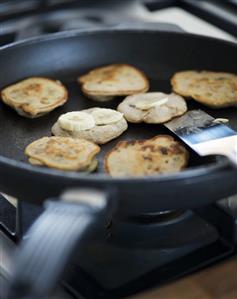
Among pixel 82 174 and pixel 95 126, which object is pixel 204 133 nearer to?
pixel 95 126

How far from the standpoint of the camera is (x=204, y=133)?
1.13m

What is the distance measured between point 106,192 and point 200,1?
1.04 metres

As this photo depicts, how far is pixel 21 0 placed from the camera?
65.9 inches

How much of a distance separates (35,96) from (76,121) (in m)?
0.14

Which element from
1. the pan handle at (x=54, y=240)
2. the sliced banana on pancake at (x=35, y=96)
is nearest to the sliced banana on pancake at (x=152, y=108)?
the sliced banana on pancake at (x=35, y=96)

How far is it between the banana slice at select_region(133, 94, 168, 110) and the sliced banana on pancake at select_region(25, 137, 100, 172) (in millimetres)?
154

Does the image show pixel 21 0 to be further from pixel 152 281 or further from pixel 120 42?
pixel 152 281

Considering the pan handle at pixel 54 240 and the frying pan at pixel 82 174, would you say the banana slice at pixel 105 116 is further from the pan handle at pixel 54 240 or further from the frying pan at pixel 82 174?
the pan handle at pixel 54 240

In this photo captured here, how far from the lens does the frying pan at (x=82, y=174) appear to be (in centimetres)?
69

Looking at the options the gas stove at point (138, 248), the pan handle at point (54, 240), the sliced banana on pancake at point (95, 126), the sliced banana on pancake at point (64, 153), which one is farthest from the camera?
the sliced banana on pancake at point (95, 126)

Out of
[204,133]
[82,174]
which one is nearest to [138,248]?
[82,174]

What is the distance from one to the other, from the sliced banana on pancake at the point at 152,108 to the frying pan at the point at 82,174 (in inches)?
0.9

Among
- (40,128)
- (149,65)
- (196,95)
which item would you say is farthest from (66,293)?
(149,65)

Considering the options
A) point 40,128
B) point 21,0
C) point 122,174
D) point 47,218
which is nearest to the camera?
point 47,218
